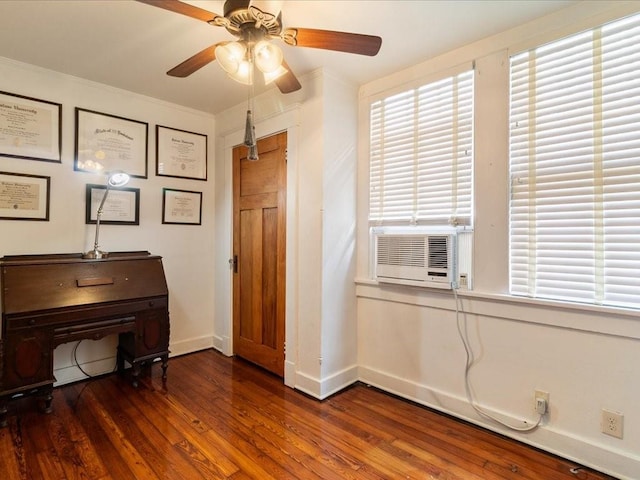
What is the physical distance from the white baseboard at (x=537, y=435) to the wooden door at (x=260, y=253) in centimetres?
93

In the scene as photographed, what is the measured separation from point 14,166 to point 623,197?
3.73m

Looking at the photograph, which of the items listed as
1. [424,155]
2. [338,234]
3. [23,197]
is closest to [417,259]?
[338,234]

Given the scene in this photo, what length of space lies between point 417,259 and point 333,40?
1.44m

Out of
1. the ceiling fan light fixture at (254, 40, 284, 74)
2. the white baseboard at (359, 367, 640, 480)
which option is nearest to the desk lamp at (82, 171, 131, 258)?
the ceiling fan light fixture at (254, 40, 284, 74)

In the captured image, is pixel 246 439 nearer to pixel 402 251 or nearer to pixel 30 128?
pixel 402 251

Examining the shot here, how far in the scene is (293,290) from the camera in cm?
269

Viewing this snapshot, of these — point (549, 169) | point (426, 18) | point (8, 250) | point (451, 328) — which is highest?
point (426, 18)

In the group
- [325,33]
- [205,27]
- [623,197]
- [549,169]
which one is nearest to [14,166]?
[205,27]

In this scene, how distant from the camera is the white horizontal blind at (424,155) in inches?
86.8

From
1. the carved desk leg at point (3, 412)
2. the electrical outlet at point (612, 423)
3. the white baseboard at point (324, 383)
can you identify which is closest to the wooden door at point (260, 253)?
the white baseboard at point (324, 383)

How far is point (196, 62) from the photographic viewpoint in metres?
1.78

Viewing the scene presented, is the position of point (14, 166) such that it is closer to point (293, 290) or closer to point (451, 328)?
point (293, 290)

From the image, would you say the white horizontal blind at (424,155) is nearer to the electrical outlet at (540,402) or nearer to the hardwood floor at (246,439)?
the electrical outlet at (540,402)

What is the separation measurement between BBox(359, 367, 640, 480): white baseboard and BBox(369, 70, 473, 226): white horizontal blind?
117cm
